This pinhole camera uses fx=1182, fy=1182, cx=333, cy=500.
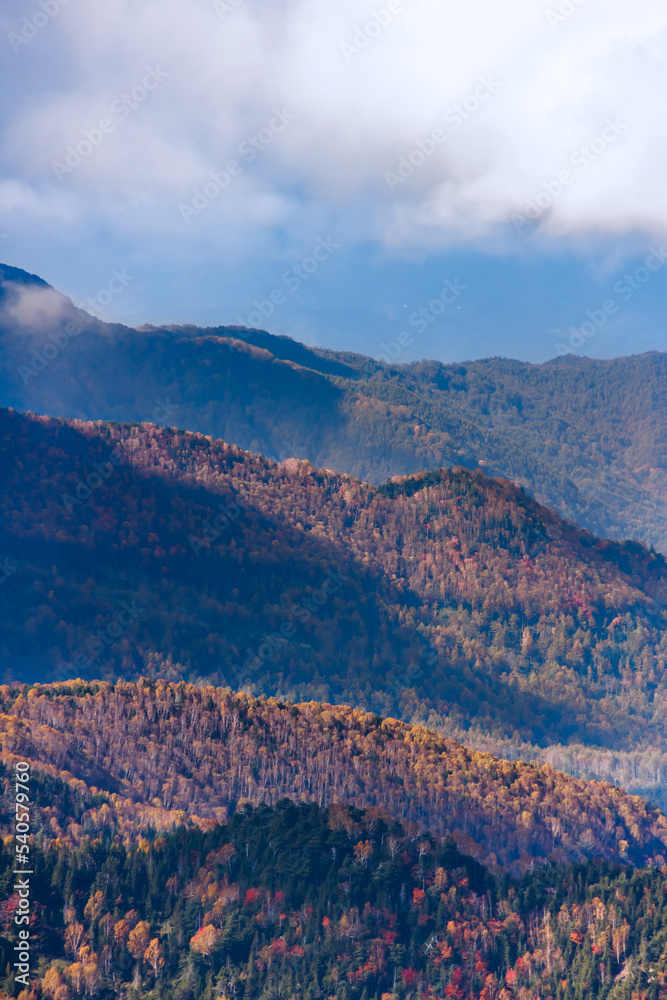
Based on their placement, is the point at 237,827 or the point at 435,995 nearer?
the point at 435,995

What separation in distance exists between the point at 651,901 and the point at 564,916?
520 inches

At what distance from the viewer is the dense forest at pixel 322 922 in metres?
165

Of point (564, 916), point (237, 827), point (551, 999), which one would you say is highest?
point (237, 827)

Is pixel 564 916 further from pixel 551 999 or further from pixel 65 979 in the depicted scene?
pixel 65 979

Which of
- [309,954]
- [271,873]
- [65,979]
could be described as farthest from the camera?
[271,873]

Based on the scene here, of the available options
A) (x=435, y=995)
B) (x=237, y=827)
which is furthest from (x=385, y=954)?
(x=237, y=827)

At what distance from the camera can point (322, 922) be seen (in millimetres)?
176500

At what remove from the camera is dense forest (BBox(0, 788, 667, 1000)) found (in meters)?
165

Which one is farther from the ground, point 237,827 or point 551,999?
point 237,827

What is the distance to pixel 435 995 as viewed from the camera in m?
169

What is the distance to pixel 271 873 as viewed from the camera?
7219 inches

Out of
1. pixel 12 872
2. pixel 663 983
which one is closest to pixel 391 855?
pixel 663 983

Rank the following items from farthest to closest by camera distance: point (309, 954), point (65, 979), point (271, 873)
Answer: point (271, 873)
point (309, 954)
point (65, 979)

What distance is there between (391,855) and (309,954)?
24.1 m
